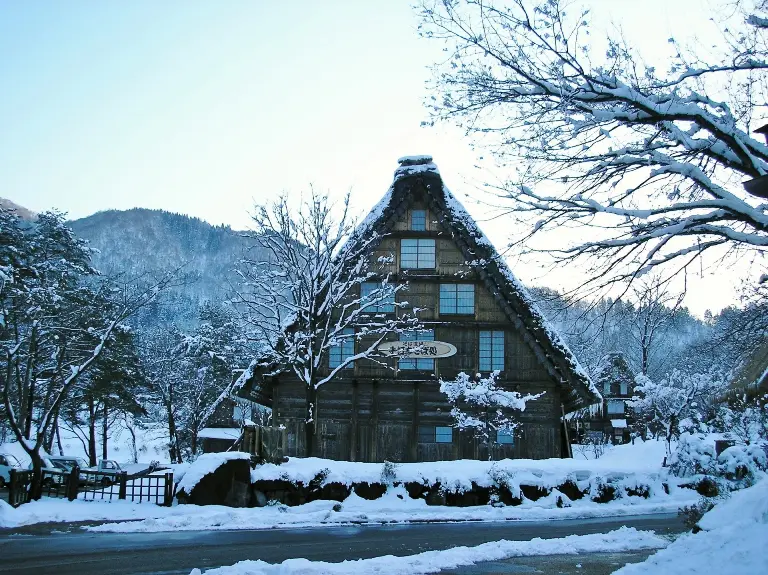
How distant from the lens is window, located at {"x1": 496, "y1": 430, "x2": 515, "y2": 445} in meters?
25.2

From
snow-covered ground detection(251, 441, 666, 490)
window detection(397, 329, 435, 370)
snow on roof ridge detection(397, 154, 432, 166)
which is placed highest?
snow on roof ridge detection(397, 154, 432, 166)

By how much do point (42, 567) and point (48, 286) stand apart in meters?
16.0

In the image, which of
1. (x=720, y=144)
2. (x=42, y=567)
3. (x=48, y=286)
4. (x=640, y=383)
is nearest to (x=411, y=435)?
(x=48, y=286)

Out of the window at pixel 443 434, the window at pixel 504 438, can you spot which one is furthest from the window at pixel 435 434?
the window at pixel 504 438

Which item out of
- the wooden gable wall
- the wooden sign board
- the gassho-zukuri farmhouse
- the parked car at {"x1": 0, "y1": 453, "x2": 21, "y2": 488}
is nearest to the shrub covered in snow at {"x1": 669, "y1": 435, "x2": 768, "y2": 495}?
the gassho-zukuri farmhouse

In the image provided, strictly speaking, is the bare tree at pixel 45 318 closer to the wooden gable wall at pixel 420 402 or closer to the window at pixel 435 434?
the wooden gable wall at pixel 420 402

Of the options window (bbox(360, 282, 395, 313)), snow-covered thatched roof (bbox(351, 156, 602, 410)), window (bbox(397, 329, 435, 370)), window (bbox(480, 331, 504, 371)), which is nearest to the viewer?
snow-covered thatched roof (bbox(351, 156, 602, 410))

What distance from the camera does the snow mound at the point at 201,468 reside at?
57.9 feet

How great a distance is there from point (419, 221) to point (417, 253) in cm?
122

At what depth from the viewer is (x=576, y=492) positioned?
1942 centimetres

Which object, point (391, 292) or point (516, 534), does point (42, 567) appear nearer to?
point (516, 534)

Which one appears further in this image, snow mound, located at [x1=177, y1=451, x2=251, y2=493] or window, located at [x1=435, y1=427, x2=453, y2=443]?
window, located at [x1=435, y1=427, x2=453, y2=443]

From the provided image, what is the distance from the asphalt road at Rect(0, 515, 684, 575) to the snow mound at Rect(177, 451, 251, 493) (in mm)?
3439

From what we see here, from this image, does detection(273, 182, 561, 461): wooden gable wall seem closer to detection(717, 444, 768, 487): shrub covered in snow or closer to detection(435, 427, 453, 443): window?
detection(435, 427, 453, 443): window
